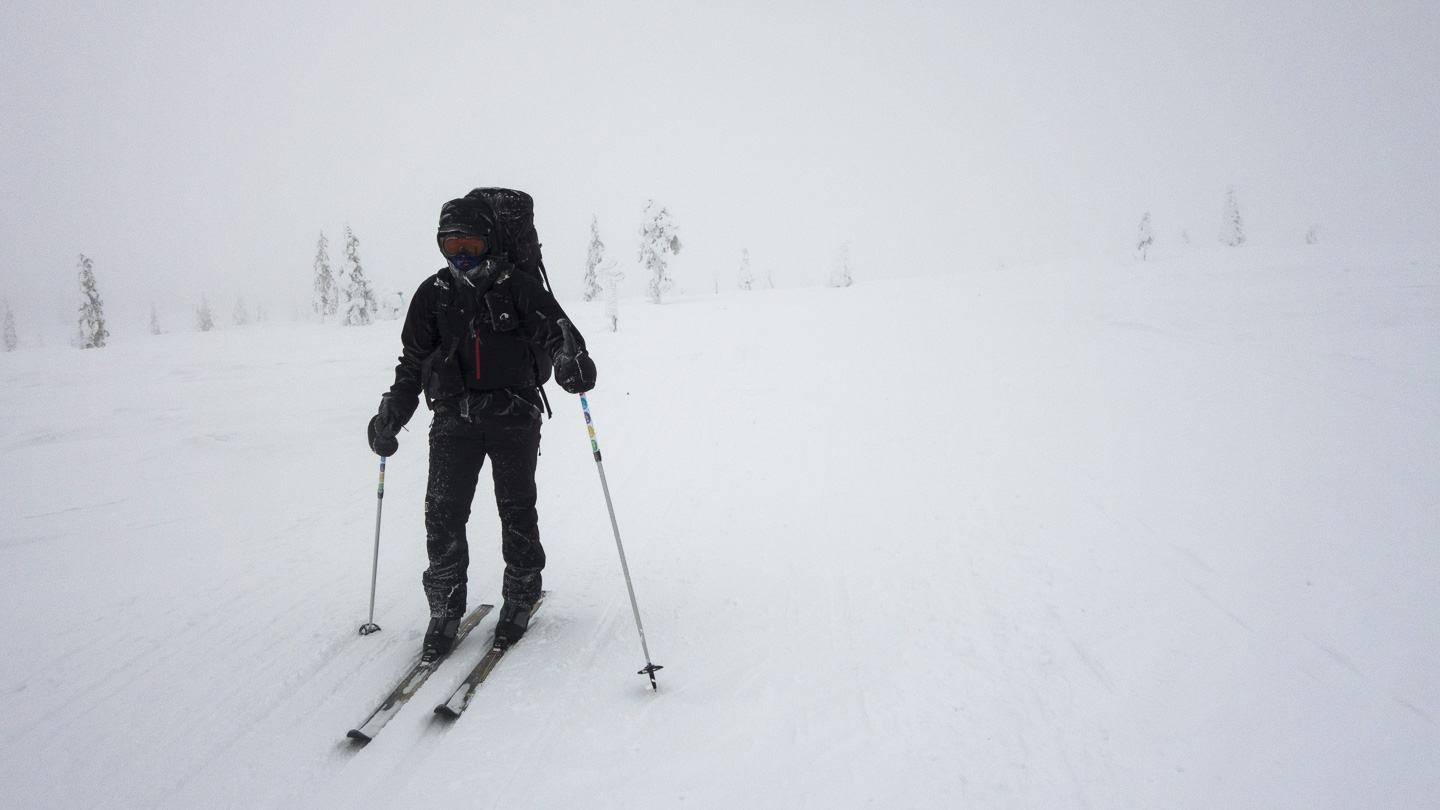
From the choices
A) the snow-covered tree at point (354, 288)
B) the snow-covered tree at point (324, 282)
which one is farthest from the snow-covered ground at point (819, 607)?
the snow-covered tree at point (324, 282)

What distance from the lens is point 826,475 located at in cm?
724

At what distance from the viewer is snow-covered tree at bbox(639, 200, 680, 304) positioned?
4616cm

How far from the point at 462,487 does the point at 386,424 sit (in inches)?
27.7

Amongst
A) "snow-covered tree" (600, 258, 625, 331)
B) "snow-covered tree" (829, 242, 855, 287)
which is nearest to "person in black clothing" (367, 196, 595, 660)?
"snow-covered tree" (600, 258, 625, 331)

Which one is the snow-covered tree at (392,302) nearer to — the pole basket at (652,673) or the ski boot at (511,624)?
the ski boot at (511,624)

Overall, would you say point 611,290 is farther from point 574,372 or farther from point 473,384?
point 574,372

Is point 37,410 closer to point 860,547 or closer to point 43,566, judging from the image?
point 43,566

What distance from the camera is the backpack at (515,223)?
3.84m

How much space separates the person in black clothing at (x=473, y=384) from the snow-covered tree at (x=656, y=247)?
43.5 meters

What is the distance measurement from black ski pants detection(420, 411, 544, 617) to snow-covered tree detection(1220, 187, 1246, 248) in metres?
68.8

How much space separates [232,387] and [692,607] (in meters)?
16.0

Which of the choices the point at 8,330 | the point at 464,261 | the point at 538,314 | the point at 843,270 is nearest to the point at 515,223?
the point at 464,261

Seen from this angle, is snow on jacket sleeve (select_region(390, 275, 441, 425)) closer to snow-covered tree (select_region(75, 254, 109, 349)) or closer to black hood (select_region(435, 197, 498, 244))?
black hood (select_region(435, 197, 498, 244))

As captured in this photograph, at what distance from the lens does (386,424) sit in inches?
154
